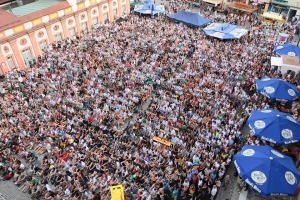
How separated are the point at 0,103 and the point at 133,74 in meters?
10.8

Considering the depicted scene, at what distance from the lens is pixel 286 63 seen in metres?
22.8

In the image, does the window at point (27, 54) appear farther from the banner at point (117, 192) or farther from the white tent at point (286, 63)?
the white tent at point (286, 63)

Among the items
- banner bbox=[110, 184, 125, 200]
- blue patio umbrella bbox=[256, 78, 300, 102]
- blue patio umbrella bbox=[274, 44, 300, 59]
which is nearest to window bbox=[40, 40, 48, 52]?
banner bbox=[110, 184, 125, 200]

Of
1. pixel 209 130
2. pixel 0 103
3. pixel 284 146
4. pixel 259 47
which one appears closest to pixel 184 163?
pixel 209 130

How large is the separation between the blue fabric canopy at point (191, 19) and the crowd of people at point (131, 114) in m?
4.07

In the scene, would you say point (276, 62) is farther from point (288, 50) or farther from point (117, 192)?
point (117, 192)

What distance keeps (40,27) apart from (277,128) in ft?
76.6

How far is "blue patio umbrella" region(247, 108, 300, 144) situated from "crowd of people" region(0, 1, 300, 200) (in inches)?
44.0

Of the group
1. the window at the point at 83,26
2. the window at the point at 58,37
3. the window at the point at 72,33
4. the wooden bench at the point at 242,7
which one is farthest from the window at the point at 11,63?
the wooden bench at the point at 242,7

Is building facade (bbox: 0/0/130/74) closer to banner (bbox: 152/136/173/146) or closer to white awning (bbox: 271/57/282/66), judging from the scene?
banner (bbox: 152/136/173/146)

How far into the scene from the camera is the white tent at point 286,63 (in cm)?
2269

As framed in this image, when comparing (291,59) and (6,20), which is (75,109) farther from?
(291,59)

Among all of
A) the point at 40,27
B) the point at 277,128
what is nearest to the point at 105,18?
the point at 40,27

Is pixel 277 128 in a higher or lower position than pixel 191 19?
lower
